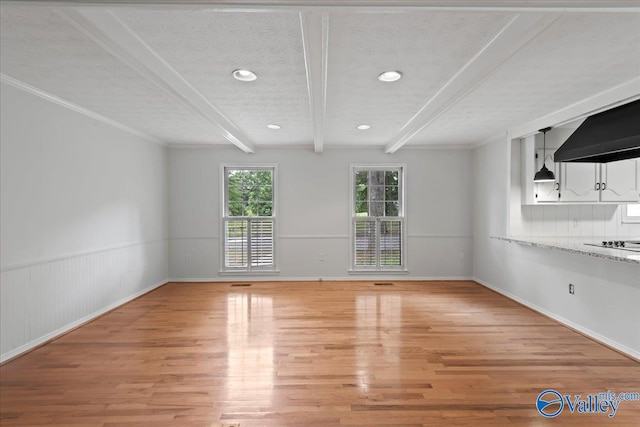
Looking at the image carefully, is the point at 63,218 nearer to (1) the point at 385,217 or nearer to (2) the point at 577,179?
(1) the point at 385,217

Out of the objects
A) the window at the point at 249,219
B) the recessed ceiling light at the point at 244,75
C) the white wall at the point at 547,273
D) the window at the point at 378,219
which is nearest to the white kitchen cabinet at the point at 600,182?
the white wall at the point at 547,273

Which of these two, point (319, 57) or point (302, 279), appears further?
point (302, 279)

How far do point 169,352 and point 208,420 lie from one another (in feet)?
3.83

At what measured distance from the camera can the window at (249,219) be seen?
5863 mm

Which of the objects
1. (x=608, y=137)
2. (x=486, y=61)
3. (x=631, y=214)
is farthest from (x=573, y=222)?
(x=486, y=61)

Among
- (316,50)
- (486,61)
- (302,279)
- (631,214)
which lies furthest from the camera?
(302,279)

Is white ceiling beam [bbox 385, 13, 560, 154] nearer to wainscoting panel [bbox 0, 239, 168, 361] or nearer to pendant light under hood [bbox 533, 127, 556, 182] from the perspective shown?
pendant light under hood [bbox 533, 127, 556, 182]

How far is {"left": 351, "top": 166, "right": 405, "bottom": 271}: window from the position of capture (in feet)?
19.5

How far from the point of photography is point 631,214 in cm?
438

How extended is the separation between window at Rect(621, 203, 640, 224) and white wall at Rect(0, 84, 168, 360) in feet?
22.9

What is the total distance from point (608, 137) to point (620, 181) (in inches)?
62.6

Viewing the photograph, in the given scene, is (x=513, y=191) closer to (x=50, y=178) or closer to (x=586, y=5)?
(x=586, y=5)

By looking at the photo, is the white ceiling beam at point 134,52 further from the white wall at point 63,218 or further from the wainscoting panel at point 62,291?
the wainscoting panel at point 62,291

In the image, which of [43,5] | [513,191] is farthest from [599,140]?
[43,5]
